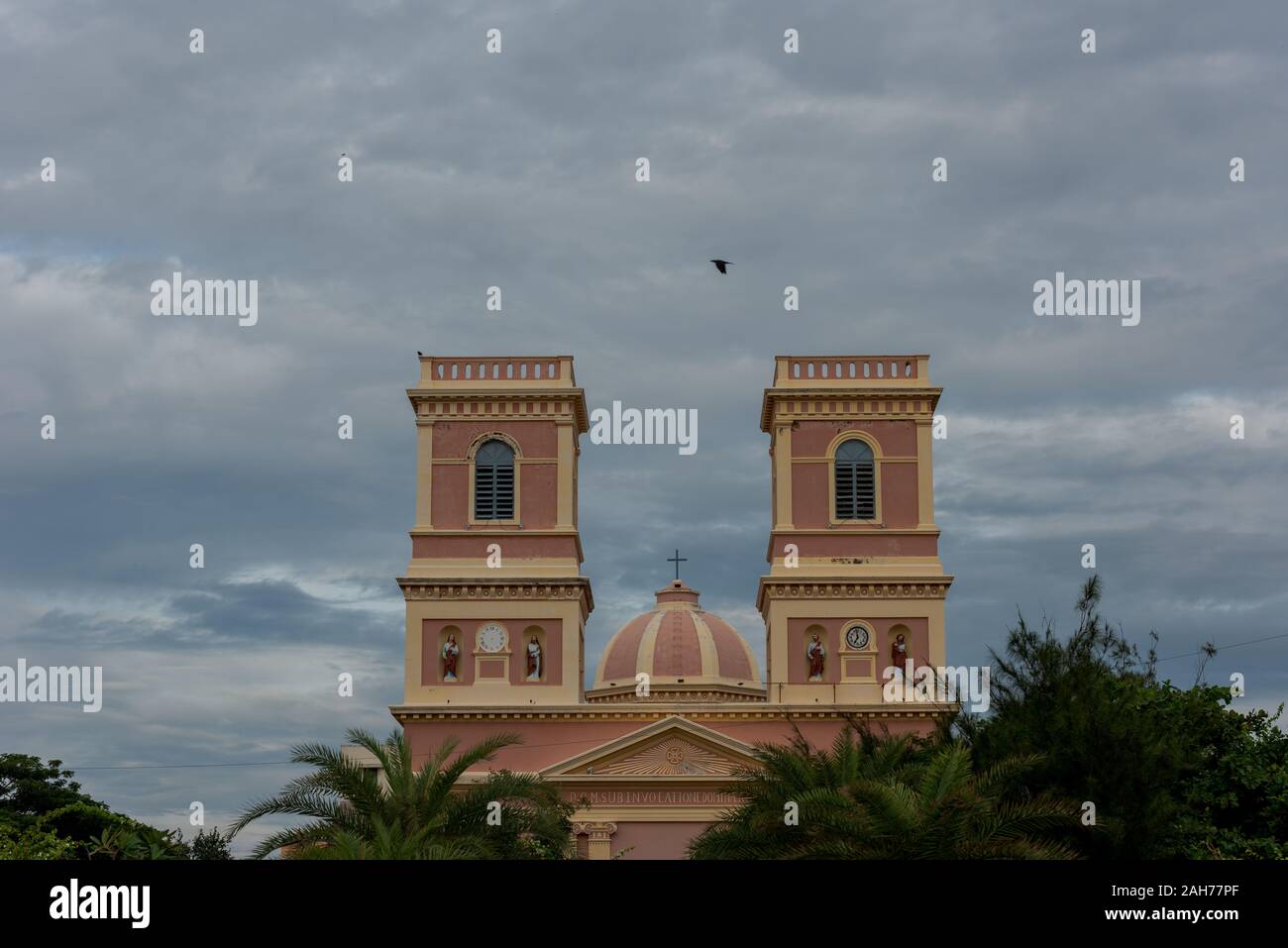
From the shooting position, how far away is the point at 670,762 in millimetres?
55750

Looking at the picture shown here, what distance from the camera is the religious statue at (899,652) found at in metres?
57.8

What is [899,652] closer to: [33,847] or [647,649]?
[647,649]

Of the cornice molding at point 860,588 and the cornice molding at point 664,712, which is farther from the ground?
the cornice molding at point 860,588

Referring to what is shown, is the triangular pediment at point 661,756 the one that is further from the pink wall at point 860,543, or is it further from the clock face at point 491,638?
the pink wall at point 860,543

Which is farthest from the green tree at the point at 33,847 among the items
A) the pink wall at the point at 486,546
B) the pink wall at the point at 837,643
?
the pink wall at the point at 837,643

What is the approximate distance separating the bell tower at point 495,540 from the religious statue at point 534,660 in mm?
42

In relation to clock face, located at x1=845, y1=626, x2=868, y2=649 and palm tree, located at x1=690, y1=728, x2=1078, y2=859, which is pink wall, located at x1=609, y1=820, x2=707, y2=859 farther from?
palm tree, located at x1=690, y1=728, x2=1078, y2=859

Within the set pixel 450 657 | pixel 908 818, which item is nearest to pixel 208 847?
pixel 450 657

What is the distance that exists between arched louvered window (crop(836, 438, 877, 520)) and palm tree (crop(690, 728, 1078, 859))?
28505mm

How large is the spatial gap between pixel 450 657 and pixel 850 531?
1333 cm

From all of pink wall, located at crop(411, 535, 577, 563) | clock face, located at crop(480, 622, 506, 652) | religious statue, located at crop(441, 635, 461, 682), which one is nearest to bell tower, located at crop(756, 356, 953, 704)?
pink wall, located at crop(411, 535, 577, 563)

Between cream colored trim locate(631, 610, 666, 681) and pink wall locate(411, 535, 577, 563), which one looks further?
cream colored trim locate(631, 610, 666, 681)

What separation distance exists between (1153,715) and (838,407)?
26.4 metres

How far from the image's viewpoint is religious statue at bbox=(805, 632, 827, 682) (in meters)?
58.0
